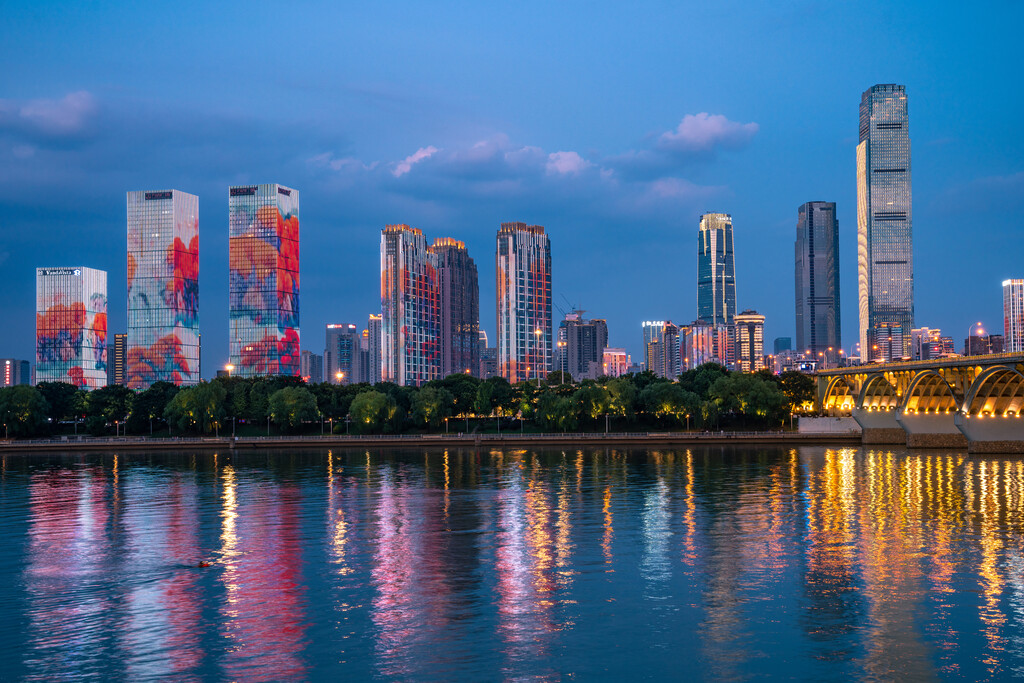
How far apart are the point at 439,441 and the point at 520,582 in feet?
328

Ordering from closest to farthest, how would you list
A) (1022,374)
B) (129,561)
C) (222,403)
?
(129,561)
(1022,374)
(222,403)

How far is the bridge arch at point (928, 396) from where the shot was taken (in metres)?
124

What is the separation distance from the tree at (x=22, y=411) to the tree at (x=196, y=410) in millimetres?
21059

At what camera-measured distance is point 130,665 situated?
26.4 m

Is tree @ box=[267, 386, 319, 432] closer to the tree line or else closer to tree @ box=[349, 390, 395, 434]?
the tree line

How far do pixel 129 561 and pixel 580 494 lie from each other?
34955 mm

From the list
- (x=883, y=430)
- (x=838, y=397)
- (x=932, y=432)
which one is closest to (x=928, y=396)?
(x=883, y=430)

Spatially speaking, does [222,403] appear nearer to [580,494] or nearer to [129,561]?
[580,494]

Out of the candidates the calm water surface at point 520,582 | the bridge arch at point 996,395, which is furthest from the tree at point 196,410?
the bridge arch at point 996,395

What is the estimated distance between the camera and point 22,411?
150750 millimetres

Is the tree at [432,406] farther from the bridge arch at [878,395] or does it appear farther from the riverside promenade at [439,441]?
the bridge arch at [878,395]

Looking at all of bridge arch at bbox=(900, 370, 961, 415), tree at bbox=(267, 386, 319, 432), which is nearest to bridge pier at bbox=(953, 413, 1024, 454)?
bridge arch at bbox=(900, 370, 961, 415)

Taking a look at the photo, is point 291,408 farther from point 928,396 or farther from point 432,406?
point 928,396

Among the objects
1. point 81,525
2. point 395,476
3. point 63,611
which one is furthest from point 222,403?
point 63,611
